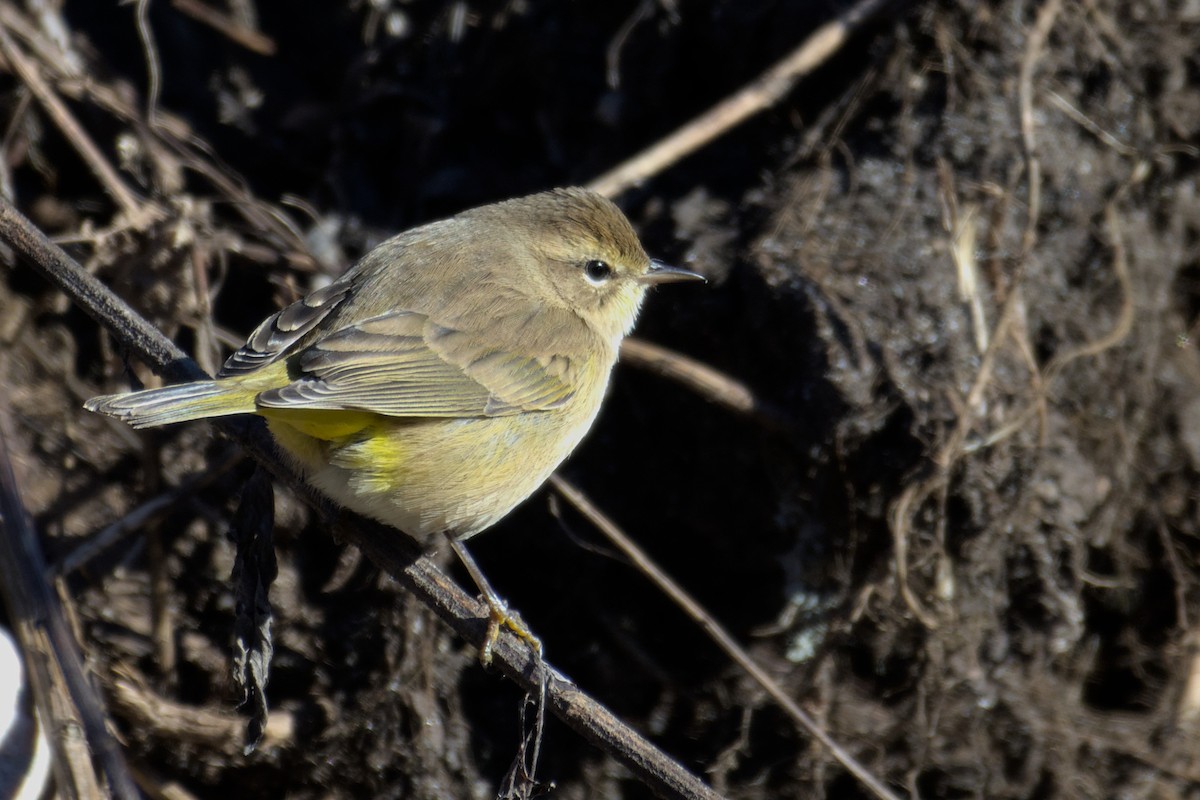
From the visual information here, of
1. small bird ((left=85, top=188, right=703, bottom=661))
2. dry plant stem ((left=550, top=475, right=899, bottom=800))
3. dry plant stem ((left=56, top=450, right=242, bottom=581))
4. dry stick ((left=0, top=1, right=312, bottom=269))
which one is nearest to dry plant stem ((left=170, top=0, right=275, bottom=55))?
dry stick ((left=0, top=1, right=312, bottom=269))

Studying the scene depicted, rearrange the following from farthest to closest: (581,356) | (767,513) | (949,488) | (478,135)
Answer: (478,135) → (767,513) → (949,488) → (581,356)

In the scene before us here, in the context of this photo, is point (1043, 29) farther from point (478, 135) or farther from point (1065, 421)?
point (478, 135)

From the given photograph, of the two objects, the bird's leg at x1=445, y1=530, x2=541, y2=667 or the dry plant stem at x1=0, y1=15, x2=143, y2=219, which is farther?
the dry plant stem at x1=0, y1=15, x2=143, y2=219

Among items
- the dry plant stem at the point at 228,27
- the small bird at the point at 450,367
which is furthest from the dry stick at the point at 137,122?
the small bird at the point at 450,367

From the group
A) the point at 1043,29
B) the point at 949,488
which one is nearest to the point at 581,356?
the point at 949,488

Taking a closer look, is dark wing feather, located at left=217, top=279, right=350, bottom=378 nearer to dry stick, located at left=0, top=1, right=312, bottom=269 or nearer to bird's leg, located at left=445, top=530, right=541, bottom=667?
bird's leg, located at left=445, top=530, right=541, bottom=667

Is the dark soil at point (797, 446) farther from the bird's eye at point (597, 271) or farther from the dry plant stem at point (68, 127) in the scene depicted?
the bird's eye at point (597, 271)
